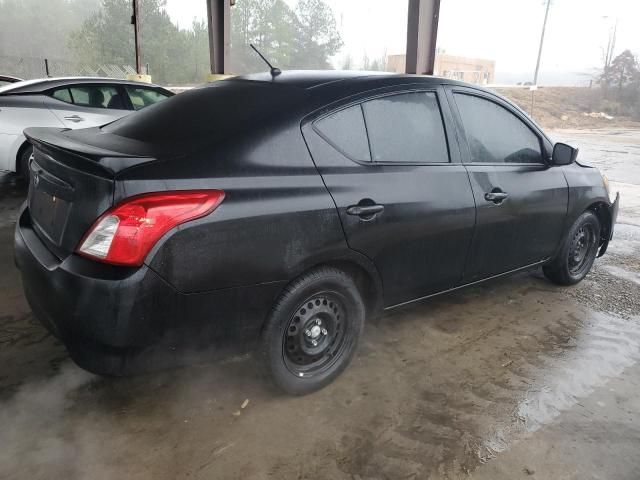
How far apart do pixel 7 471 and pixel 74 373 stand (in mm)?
688

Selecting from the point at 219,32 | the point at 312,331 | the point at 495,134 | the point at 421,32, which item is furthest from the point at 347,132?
the point at 219,32

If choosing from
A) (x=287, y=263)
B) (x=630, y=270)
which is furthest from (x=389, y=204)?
(x=630, y=270)

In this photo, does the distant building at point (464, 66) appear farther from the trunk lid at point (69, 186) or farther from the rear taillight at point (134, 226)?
the rear taillight at point (134, 226)

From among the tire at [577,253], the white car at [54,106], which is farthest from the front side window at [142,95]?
the tire at [577,253]

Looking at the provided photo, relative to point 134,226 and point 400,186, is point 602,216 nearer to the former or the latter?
point 400,186

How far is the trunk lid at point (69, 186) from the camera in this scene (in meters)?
1.93

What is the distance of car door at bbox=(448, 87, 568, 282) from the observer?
303cm

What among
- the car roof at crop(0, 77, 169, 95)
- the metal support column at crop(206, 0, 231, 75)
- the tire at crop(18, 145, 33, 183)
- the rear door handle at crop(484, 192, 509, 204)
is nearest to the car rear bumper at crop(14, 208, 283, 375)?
the rear door handle at crop(484, 192, 509, 204)

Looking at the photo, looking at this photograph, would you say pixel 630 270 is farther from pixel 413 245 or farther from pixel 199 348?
pixel 199 348

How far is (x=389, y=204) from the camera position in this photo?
254cm

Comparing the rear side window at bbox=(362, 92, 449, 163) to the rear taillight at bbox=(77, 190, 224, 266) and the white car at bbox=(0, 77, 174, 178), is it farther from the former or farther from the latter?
the white car at bbox=(0, 77, 174, 178)

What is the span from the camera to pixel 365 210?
2439mm

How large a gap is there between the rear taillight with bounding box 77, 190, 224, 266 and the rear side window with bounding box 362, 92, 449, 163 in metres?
1.09

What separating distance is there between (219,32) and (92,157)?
10.4 meters
